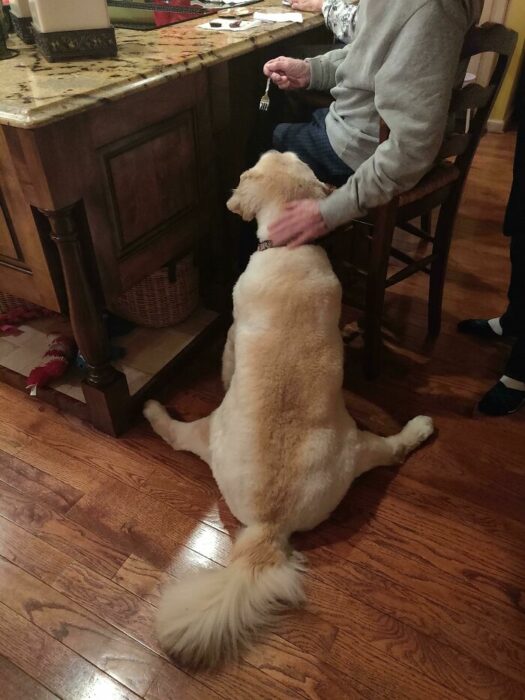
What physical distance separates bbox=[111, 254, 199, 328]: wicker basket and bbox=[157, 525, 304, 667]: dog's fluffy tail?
860 mm

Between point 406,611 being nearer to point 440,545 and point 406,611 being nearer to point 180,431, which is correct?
point 440,545

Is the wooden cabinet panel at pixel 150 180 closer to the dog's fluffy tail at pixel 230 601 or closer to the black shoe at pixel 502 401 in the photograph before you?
the dog's fluffy tail at pixel 230 601

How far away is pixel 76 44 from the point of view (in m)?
1.21

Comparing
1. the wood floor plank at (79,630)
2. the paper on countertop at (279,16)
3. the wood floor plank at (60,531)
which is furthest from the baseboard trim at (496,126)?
the wood floor plank at (79,630)

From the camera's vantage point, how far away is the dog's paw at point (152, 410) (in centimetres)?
149

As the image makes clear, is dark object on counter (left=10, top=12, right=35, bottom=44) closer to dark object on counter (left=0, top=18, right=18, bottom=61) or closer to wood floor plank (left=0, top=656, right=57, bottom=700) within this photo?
dark object on counter (left=0, top=18, right=18, bottom=61)

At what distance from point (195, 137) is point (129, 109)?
0.29 m

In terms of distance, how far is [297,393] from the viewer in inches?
44.0

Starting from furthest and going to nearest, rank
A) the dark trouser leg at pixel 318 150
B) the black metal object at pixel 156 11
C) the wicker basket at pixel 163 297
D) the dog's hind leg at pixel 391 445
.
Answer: the wicker basket at pixel 163 297, the black metal object at pixel 156 11, the dark trouser leg at pixel 318 150, the dog's hind leg at pixel 391 445

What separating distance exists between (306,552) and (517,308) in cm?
89

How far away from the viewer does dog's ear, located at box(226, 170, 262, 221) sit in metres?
1.24

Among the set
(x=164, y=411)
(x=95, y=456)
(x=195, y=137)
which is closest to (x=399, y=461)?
(x=164, y=411)

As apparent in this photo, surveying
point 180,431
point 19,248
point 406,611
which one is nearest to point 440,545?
point 406,611

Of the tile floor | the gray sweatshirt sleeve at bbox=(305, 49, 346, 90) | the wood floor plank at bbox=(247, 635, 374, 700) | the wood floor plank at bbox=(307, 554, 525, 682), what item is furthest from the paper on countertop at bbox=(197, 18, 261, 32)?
the wood floor plank at bbox=(247, 635, 374, 700)
